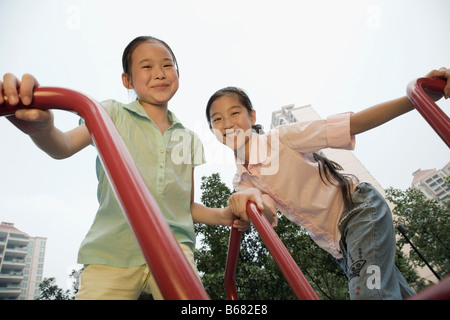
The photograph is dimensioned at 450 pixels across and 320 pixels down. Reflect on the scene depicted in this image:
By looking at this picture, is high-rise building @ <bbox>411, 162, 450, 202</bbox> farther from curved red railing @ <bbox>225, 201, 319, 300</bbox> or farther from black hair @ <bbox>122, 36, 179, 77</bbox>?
black hair @ <bbox>122, 36, 179, 77</bbox>

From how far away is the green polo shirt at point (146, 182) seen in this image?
1021 mm

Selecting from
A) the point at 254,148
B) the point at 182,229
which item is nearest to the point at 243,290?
the point at 254,148

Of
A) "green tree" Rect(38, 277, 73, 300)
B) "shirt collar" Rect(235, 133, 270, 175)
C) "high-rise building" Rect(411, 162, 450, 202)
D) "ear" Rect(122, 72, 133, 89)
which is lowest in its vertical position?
"shirt collar" Rect(235, 133, 270, 175)

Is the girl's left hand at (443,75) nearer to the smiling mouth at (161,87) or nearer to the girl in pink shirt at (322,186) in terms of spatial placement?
the girl in pink shirt at (322,186)

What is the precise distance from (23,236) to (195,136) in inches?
2051

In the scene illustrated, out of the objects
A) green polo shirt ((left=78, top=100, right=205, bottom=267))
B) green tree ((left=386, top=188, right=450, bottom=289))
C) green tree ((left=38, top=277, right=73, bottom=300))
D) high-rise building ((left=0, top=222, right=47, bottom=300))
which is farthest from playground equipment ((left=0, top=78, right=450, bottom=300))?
high-rise building ((left=0, top=222, right=47, bottom=300))

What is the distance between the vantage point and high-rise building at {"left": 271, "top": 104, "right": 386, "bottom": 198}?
31336mm

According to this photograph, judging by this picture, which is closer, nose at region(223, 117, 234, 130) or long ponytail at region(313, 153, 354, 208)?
long ponytail at region(313, 153, 354, 208)

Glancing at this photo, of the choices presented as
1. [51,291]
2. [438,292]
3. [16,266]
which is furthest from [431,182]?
[16,266]

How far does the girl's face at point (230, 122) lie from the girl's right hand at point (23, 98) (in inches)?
49.6

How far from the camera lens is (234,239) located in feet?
4.15

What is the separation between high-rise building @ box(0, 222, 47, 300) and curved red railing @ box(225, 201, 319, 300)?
4415cm
